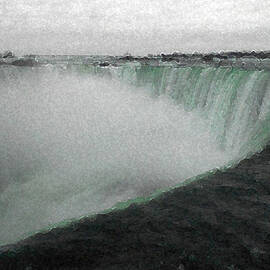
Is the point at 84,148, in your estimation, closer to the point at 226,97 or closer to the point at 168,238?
the point at 226,97

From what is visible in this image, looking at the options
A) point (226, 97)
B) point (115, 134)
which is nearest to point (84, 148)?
point (115, 134)

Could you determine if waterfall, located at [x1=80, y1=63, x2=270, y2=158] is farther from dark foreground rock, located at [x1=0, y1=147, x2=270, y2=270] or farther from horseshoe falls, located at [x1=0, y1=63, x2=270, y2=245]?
dark foreground rock, located at [x1=0, y1=147, x2=270, y2=270]

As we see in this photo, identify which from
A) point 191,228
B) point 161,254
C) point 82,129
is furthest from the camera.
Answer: point 82,129

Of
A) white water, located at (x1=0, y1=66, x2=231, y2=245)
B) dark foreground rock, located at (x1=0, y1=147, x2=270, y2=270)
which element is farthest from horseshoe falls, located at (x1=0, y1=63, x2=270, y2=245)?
dark foreground rock, located at (x1=0, y1=147, x2=270, y2=270)

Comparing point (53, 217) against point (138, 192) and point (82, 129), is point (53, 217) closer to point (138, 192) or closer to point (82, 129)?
point (138, 192)

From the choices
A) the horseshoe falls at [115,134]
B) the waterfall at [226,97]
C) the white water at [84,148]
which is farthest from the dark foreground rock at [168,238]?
the waterfall at [226,97]

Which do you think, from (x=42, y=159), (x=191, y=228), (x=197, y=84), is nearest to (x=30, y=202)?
(x=42, y=159)

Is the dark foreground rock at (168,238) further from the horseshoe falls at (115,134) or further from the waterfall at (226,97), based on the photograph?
the waterfall at (226,97)
